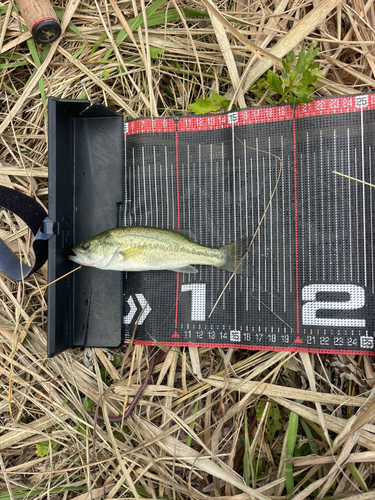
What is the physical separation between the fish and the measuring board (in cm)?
14

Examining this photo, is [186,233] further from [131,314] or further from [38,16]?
[38,16]

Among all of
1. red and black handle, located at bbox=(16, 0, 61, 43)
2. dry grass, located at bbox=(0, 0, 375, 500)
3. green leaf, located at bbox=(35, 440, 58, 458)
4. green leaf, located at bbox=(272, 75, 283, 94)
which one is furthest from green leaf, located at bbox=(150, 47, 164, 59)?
green leaf, located at bbox=(35, 440, 58, 458)

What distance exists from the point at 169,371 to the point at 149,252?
48.3 inches

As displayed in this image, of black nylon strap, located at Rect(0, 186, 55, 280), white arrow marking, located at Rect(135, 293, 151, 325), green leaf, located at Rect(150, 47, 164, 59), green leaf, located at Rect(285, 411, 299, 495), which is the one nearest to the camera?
green leaf, located at Rect(285, 411, 299, 495)

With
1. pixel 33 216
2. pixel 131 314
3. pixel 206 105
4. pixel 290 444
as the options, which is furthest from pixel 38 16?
pixel 290 444

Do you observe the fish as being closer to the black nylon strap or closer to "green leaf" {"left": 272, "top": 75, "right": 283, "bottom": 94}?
the black nylon strap

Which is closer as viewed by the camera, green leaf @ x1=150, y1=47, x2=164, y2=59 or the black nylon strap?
the black nylon strap

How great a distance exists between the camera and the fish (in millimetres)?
3303

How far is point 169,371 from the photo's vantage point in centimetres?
354

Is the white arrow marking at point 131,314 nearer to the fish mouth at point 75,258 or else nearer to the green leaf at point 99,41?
the fish mouth at point 75,258

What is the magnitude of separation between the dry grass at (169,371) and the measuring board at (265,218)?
267 millimetres

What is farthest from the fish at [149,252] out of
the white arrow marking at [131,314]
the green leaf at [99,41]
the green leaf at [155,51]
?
the green leaf at [99,41]

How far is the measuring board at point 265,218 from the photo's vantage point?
327cm

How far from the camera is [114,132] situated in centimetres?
362
